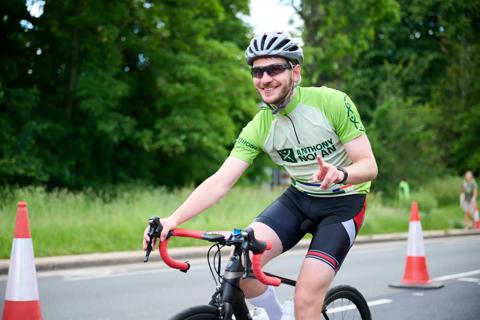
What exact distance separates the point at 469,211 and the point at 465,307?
1531 centimetres

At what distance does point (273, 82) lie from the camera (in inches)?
154

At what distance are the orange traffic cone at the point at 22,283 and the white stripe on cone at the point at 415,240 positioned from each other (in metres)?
5.10

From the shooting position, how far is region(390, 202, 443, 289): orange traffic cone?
29.2ft

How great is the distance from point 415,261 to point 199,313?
625 cm

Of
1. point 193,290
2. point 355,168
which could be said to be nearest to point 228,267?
point 355,168

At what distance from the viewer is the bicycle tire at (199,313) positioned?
3211mm

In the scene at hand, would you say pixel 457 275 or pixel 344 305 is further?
pixel 457 275

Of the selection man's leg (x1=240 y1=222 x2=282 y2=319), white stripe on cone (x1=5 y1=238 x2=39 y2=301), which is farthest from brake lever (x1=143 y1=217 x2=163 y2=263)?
white stripe on cone (x1=5 y1=238 x2=39 y2=301)

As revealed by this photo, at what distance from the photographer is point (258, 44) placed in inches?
153

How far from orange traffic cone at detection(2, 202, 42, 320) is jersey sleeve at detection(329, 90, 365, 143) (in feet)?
7.90

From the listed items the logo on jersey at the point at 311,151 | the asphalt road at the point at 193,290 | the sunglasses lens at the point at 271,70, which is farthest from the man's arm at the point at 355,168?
the asphalt road at the point at 193,290

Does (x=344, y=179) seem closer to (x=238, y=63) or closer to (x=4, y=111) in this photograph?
(x=4, y=111)

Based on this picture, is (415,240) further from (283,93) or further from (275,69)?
(275,69)

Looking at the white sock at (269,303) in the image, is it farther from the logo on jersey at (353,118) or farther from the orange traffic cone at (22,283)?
the orange traffic cone at (22,283)
